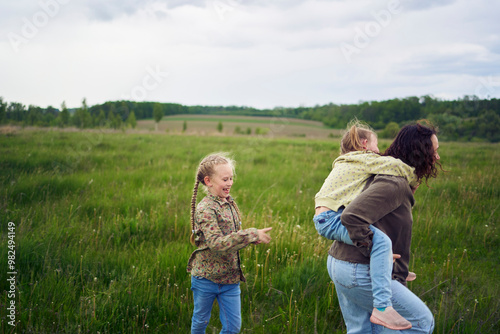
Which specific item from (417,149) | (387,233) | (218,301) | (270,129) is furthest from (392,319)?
(270,129)

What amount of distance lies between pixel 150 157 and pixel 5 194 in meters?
5.25

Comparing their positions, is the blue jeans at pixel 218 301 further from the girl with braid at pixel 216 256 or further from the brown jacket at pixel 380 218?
the brown jacket at pixel 380 218

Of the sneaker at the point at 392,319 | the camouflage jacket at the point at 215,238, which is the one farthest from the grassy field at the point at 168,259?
the sneaker at the point at 392,319

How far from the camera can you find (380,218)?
178 centimetres

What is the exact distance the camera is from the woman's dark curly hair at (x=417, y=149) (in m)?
1.88

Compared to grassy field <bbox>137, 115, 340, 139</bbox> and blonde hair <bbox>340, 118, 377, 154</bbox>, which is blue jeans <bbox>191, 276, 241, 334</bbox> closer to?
blonde hair <bbox>340, 118, 377, 154</bbox>

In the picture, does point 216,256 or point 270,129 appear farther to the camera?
point 270,129

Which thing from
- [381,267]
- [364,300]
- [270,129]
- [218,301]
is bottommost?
[218,301]

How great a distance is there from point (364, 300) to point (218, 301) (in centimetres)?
103

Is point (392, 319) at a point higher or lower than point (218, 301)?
higher

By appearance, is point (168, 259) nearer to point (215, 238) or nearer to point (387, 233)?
point (215, 238)

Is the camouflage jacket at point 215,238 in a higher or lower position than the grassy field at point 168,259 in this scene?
higher

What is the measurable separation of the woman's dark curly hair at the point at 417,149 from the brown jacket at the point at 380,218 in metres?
0.18

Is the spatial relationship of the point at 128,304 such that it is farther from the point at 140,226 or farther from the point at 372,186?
the point at 372,186
